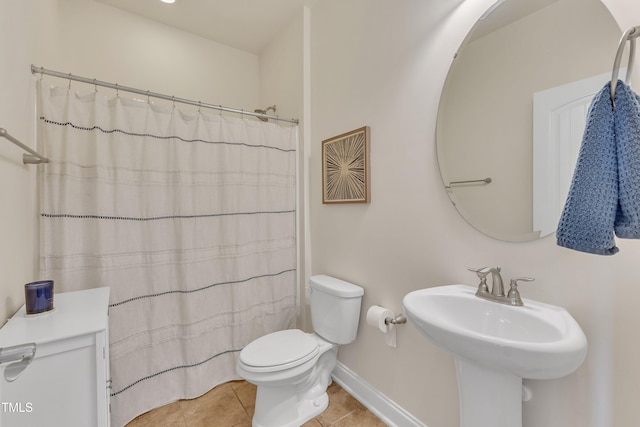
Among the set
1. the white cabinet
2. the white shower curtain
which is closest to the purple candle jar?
the white cabinet

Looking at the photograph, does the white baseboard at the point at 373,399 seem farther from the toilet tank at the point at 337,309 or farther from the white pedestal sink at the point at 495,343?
the white pedestal sink at the point at 495,343

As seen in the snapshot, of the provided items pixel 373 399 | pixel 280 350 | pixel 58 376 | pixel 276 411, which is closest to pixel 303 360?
pixel 280 350

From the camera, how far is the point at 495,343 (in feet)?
2.34

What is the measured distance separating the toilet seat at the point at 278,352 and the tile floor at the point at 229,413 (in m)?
0.40

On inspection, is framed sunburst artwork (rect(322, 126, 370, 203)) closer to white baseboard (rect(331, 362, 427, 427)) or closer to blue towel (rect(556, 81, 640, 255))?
blue towel (rect(556, 81, 640, 255))

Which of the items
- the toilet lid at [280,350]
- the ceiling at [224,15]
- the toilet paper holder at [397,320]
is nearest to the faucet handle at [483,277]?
the toilet paper holder at [397,320]

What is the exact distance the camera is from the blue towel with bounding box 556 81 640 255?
2.20 ft

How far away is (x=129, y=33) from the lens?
2.14 m

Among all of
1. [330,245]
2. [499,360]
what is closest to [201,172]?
[330,245]

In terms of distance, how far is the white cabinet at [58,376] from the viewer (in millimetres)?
789

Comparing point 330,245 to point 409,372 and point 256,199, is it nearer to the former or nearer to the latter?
point 256,199

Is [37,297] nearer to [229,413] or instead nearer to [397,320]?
[229,413]

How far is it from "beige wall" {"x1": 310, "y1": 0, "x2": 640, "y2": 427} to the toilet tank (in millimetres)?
74

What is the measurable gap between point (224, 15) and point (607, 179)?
2574mm
